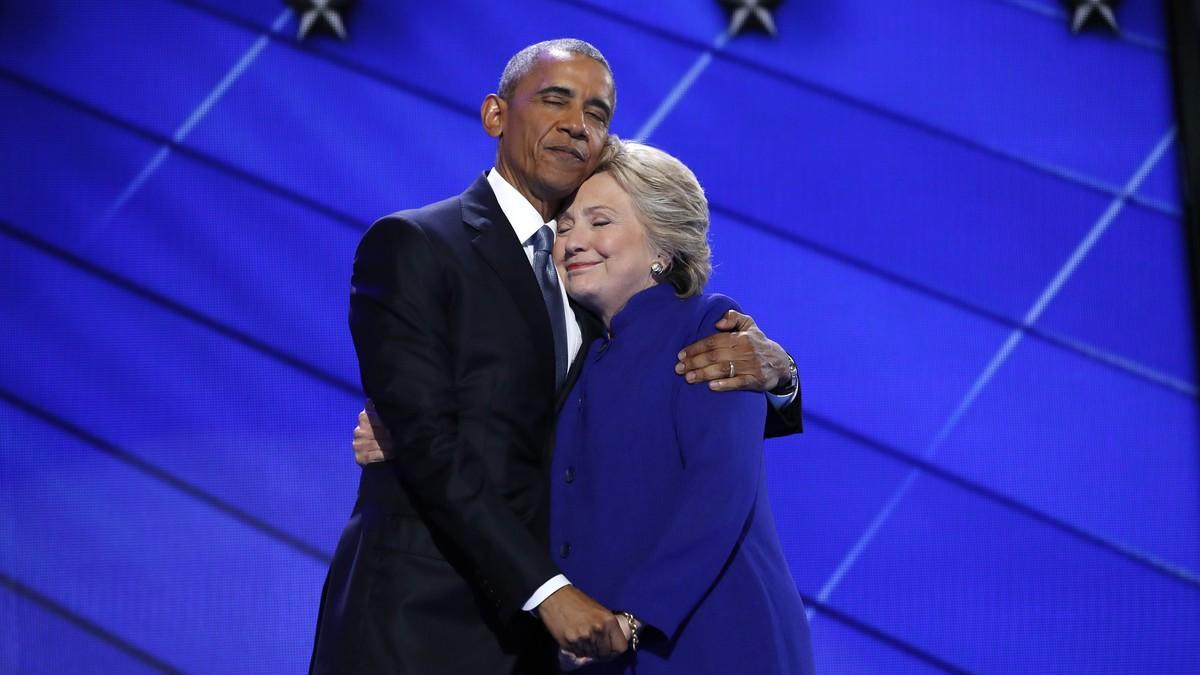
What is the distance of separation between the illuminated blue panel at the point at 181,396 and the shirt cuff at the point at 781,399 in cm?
162

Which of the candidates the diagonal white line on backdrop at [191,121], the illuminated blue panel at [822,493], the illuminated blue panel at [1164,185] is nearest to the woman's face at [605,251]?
the illuminated blue panel at [822,493]

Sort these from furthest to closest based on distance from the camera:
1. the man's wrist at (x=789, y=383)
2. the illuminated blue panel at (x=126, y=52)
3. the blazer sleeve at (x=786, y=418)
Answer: the illuminated blue panel at (x=126, y=52) → the blazer sleeve at (x=786, y=418) → the man's wrist at (x=789, y=383)

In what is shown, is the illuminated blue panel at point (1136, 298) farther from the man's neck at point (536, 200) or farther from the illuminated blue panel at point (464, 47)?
the man's neck at point (536, 200)

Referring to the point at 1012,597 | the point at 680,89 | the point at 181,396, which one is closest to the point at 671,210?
the point at 680,89

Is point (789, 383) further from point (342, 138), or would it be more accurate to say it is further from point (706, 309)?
point (342, 138)

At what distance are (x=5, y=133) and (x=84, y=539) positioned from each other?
1.17 meters

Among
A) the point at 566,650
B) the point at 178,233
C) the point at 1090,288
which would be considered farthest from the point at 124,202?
the point at 1090,288

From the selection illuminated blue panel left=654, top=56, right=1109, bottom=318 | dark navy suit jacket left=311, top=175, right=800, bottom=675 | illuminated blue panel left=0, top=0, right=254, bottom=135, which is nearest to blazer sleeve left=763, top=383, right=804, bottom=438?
dark navy suit jacket left=311, top=175, right=800, bottom=675

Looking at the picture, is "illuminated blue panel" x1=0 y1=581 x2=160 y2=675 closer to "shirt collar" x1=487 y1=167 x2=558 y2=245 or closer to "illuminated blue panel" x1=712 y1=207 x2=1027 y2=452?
"illuminated blue panel" x1=712 y1=207 x2=1027 y2=452

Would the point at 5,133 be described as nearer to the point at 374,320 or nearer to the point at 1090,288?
the point at 374,320

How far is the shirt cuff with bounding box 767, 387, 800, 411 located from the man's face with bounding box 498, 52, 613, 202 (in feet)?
1.48

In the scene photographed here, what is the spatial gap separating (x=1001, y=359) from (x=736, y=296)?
713mm

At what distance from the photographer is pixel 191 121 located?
3.60 meters

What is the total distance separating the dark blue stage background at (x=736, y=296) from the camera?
3311mm
